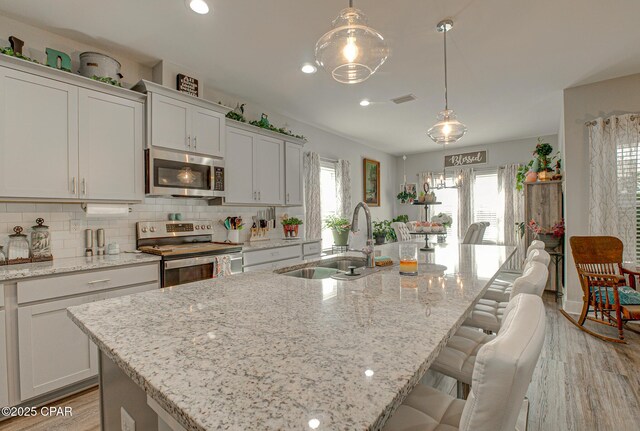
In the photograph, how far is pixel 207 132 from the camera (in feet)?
10.5

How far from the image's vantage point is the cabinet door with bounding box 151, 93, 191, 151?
2.78m

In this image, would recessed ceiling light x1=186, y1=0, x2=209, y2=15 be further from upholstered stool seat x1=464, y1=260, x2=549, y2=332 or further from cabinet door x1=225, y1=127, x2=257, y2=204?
upholstered stool seat x1=464, y1=260, x2=549, y2=332

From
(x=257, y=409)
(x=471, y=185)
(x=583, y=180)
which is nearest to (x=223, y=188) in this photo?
(x=257, y=409)

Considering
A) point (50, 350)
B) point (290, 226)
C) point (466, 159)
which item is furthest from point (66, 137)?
point (466, 159)

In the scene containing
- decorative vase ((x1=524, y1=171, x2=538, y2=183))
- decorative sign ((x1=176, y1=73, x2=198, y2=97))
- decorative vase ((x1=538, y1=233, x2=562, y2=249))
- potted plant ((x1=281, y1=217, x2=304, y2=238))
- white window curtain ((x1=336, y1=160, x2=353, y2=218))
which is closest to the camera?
decorative sign ((x1=176, y1=73, x2=198, y2=97))

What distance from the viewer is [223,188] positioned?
333 centimetres

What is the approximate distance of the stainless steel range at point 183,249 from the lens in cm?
264

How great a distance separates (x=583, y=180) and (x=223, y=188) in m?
4.24

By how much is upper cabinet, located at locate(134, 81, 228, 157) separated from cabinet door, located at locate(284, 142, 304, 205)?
1059 millimetres

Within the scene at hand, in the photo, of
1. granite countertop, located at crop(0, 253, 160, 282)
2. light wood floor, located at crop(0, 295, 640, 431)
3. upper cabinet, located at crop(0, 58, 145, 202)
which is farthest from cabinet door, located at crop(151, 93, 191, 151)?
light wood floor, located at crop(0, 295, 640, 431)

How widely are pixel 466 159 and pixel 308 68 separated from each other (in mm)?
4893

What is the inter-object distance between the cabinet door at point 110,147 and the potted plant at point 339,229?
9.99 feet

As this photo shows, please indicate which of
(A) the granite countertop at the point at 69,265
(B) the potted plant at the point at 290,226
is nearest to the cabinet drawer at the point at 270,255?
(B) the potted plant at the point at 290,226

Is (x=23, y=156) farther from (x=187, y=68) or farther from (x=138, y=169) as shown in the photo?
(x=187, y=68)
